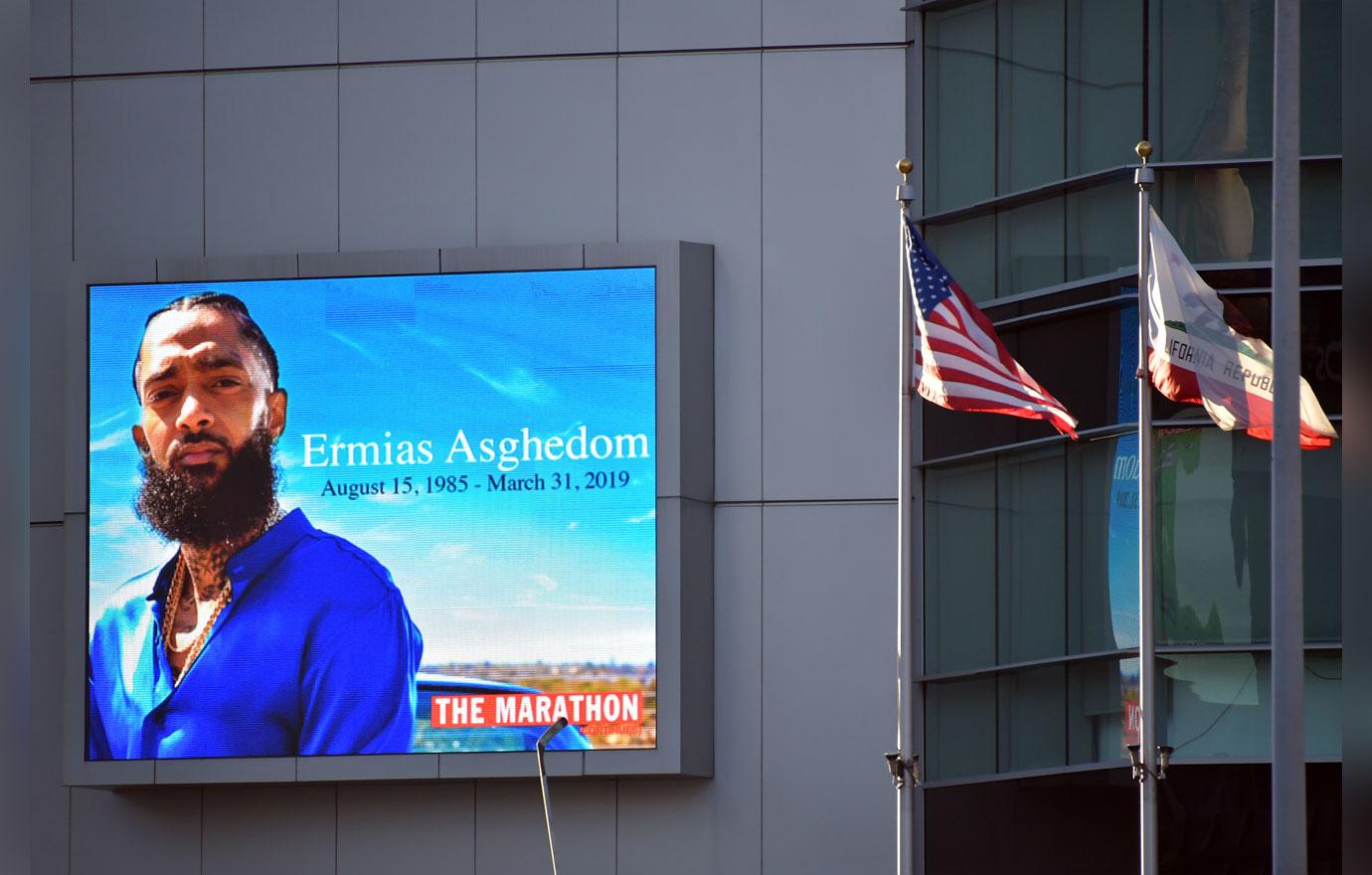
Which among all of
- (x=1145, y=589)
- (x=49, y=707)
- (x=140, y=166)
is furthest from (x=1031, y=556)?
(x=49, y=707)

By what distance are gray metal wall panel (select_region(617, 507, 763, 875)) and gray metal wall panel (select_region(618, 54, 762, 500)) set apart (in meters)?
1.41

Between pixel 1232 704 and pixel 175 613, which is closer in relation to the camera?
pixel 1232 704

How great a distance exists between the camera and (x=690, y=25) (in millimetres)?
21766

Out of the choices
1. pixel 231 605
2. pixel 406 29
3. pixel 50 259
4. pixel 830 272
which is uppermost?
pixel 406 29

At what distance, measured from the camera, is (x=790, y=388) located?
21.3m

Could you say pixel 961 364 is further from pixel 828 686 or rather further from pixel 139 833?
pixel 139 833

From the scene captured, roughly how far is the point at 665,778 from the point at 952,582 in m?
4.06

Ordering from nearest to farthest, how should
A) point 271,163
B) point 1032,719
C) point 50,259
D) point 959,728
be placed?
point 1032,719 → point 959,728 → point 271,163 → point 50,259

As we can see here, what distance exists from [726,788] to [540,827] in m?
2.25

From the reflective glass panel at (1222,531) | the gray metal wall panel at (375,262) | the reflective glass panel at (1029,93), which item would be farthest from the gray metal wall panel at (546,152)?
the reflective glass panel at (1222,531)

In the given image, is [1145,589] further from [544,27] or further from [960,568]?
[544,27]

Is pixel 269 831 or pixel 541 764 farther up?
pixel 541 764

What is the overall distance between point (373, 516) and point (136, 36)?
703 cm

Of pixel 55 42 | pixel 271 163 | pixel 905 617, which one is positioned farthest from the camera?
pixel 55 42
